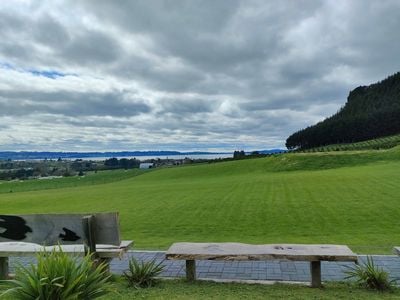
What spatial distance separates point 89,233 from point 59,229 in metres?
0.45

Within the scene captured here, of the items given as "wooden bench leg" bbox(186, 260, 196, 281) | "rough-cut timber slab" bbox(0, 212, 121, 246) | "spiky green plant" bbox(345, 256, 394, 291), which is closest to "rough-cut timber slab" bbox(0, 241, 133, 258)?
"rough-cut timber slab" bbox(0, 212, 121, 246)

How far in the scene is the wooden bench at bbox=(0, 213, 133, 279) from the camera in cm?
473

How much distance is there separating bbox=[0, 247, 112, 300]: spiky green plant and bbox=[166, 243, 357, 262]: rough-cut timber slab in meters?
1.37

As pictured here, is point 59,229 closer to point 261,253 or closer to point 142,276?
point 142,276

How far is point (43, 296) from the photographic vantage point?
3.52m

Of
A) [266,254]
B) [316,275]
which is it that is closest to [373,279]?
[316,275]

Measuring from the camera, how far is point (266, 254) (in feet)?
15.4

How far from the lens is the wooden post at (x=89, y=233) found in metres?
4.65

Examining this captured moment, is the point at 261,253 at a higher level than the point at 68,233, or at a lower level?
lower

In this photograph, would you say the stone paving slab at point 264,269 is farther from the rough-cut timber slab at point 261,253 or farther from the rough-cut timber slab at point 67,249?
the rough-cut timber slab at point 261,253

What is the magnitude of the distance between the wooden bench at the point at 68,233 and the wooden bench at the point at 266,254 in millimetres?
837

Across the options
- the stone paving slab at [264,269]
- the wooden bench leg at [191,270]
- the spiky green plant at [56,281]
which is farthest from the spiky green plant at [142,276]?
the spiky green plant at [56,281]

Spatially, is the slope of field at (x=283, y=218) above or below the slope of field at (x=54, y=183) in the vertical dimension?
above

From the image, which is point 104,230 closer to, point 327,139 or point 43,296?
point 43,296
